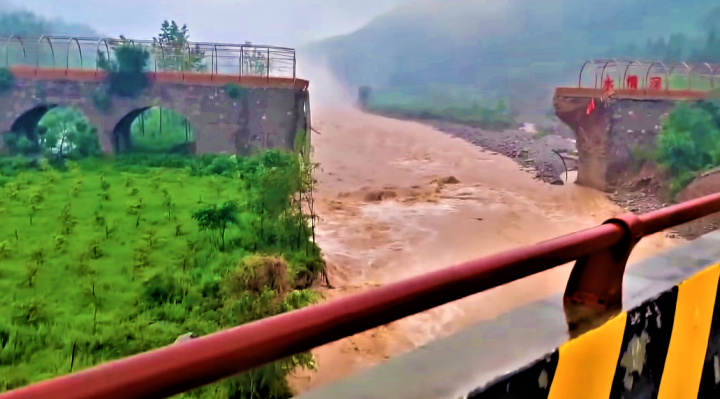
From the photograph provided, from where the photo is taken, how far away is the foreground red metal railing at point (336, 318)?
276 millimetres

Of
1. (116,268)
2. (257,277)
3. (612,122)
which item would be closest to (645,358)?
(257,277)

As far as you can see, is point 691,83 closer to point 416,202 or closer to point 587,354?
point 416,202

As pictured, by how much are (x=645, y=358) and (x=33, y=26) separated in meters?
3.39

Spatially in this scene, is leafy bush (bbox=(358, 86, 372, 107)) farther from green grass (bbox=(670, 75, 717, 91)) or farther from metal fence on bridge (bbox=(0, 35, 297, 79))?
green grass (bbox=(670, 75, 717, 91))

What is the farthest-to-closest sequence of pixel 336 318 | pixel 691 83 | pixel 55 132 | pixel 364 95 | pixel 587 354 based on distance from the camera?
1. pixel 691 83
2. pixel 364 95
3. pixel 55 132
4. pixel 587 354
5. pixel 336 318

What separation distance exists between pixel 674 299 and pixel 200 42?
3.24 m

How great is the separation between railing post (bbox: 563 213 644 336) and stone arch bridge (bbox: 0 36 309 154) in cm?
295

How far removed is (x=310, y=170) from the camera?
3564 mm

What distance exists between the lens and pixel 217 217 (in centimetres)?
340

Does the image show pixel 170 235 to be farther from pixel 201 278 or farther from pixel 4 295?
pixel 4 295

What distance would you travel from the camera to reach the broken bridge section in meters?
3.36

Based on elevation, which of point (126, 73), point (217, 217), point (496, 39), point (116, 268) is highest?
point (496, 39)

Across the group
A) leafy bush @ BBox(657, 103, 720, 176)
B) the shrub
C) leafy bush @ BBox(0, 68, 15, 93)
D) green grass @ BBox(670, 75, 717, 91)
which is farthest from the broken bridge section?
green grass @ BBox(670, 75, 717, 91)

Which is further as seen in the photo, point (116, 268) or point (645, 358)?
point (116, 268)
